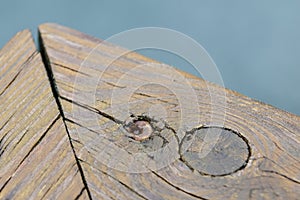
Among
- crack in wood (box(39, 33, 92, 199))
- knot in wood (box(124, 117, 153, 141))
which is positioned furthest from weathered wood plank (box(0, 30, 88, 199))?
knot in wood (box(124, 117, 153, 141))

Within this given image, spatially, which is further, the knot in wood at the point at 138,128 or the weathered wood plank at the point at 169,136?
the knot in wood at the point at 138,128

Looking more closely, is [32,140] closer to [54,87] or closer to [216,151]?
[54,87]

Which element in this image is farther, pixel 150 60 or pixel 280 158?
pixel 150 60

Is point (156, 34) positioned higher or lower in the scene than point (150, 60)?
lower

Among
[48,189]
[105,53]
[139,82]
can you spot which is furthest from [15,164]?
[105,53]

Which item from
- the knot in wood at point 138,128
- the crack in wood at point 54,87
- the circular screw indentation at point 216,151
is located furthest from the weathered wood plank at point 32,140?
the circular screw indentation at point 216,151

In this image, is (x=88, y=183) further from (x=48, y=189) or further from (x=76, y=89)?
(x=76, y=89)

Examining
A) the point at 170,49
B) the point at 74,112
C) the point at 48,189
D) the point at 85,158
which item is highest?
the point at 170,49

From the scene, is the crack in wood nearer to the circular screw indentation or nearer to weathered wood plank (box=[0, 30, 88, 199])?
weathered wood plank (box=[0, 30, 88, 199])

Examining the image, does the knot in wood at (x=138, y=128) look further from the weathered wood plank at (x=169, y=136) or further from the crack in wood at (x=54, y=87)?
the crack in wood at (x=54, y=87)
